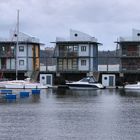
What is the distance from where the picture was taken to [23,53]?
130m

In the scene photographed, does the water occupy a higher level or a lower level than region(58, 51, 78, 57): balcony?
lower

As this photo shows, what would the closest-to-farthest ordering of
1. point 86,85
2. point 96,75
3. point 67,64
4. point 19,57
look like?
point 86,85, point 96,75, point 67,64, point 19,57

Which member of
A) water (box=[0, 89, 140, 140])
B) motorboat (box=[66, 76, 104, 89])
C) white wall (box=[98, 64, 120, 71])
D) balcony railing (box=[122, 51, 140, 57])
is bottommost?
water (box=[0, 89, 140, 140])

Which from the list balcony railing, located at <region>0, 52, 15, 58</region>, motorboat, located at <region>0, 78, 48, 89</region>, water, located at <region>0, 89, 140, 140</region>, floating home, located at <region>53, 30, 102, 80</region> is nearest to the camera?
water, located at <region>0, 89, 140, 140</region>

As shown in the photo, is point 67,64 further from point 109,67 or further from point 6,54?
point 6,54

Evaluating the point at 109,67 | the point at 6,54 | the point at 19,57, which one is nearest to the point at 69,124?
the point at 19,57

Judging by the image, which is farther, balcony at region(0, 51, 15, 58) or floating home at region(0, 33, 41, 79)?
balcony at region(0, 51, 15, 58)

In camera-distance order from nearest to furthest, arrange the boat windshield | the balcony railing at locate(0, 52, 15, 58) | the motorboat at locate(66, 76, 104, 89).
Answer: the motorboat at locate(66, 76, 104, 89), the boat windshield, the balcony railing at locate(0, 52, 15, 58)

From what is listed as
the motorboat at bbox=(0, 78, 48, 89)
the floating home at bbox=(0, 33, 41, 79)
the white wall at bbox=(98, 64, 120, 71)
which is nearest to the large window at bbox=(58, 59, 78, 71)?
the floating home at bbox=(0, 33, 41, 79)

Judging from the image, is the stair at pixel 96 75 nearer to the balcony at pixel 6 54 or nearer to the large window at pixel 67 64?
the large window at pixel 67 64

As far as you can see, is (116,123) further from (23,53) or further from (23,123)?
(23,53)

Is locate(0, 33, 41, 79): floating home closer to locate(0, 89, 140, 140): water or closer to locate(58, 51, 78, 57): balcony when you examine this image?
locate(58, 51, 78, 57): balcony

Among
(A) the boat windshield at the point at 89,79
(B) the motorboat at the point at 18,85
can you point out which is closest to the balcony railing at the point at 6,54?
(B) the motorboat at the point at 18,85

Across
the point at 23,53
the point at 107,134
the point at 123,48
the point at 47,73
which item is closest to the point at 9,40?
the point at 23,53
